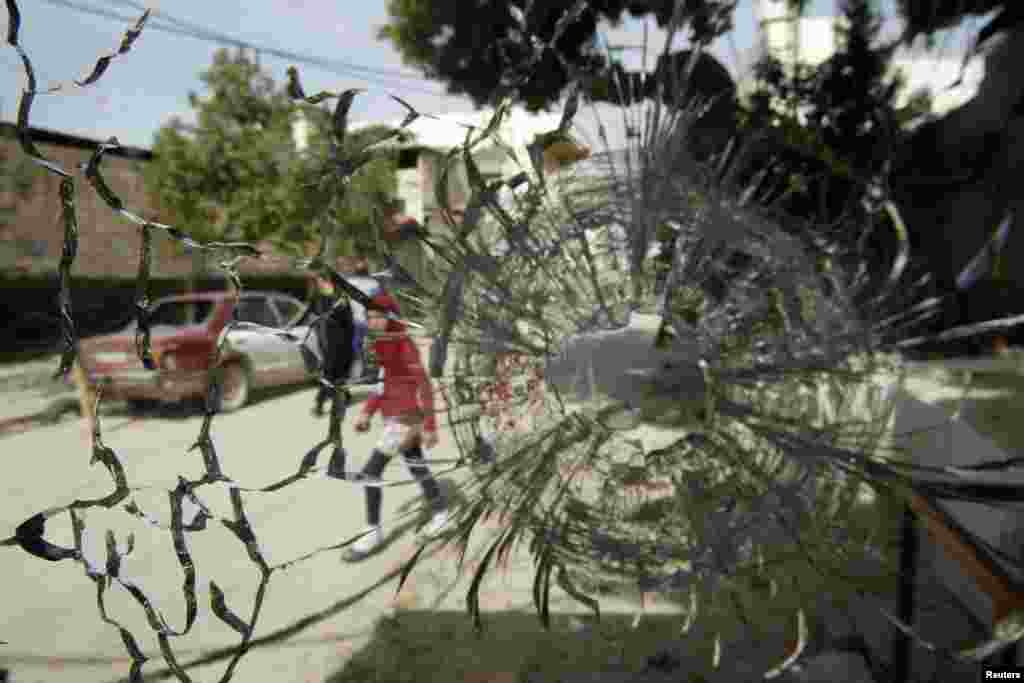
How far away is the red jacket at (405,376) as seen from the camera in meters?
2.26

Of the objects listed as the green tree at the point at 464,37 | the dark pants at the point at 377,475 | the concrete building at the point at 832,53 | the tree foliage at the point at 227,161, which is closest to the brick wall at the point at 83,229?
the dark pants at the point at 377,475

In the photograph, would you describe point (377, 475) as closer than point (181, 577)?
No

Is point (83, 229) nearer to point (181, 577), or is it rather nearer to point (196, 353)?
point (181, 577)

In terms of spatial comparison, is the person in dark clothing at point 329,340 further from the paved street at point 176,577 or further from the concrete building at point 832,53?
the concrete building at point 832,53

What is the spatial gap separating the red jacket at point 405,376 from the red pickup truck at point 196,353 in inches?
22.1

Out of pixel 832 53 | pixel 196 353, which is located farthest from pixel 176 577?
pixel 832 53

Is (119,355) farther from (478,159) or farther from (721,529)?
(721,529)

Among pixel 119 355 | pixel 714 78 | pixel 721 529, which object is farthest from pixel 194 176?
pixel 721 529

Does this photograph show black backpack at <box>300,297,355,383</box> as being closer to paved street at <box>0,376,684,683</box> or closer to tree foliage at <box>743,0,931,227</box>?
paved street at <box>0,376,684,683</box>

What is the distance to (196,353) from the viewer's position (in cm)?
558

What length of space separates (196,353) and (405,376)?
12.6 feet

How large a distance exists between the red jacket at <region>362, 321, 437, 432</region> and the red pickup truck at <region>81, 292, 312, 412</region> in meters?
0.56

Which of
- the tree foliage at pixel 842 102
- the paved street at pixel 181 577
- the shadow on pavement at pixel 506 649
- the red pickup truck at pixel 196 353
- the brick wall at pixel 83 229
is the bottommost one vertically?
the shadow on pavement at pixel 506 649

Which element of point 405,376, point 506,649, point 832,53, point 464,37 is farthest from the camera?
point 832,53
